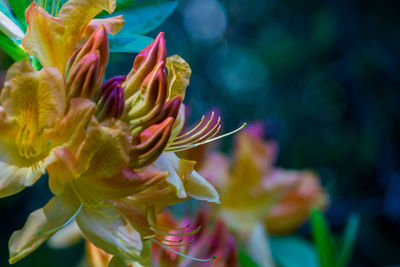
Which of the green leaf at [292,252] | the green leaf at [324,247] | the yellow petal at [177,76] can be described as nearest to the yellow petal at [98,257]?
the yellow petal at [177,76]

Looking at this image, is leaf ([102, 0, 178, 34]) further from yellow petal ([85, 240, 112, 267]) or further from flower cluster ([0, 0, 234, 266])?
yellow petal ([85, 240, 112, 267])

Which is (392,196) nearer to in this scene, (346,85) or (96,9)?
(346,85)

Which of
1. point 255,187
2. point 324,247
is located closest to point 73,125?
point 324,247

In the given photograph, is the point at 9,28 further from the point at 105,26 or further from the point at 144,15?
the point at 144,15

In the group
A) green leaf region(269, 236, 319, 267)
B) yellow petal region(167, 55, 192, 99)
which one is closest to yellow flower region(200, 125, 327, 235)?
green leaf region(269, 236, 319, 267)

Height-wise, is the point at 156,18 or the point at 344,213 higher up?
the point at 156,18

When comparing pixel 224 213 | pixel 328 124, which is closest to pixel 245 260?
pixel 224 213
